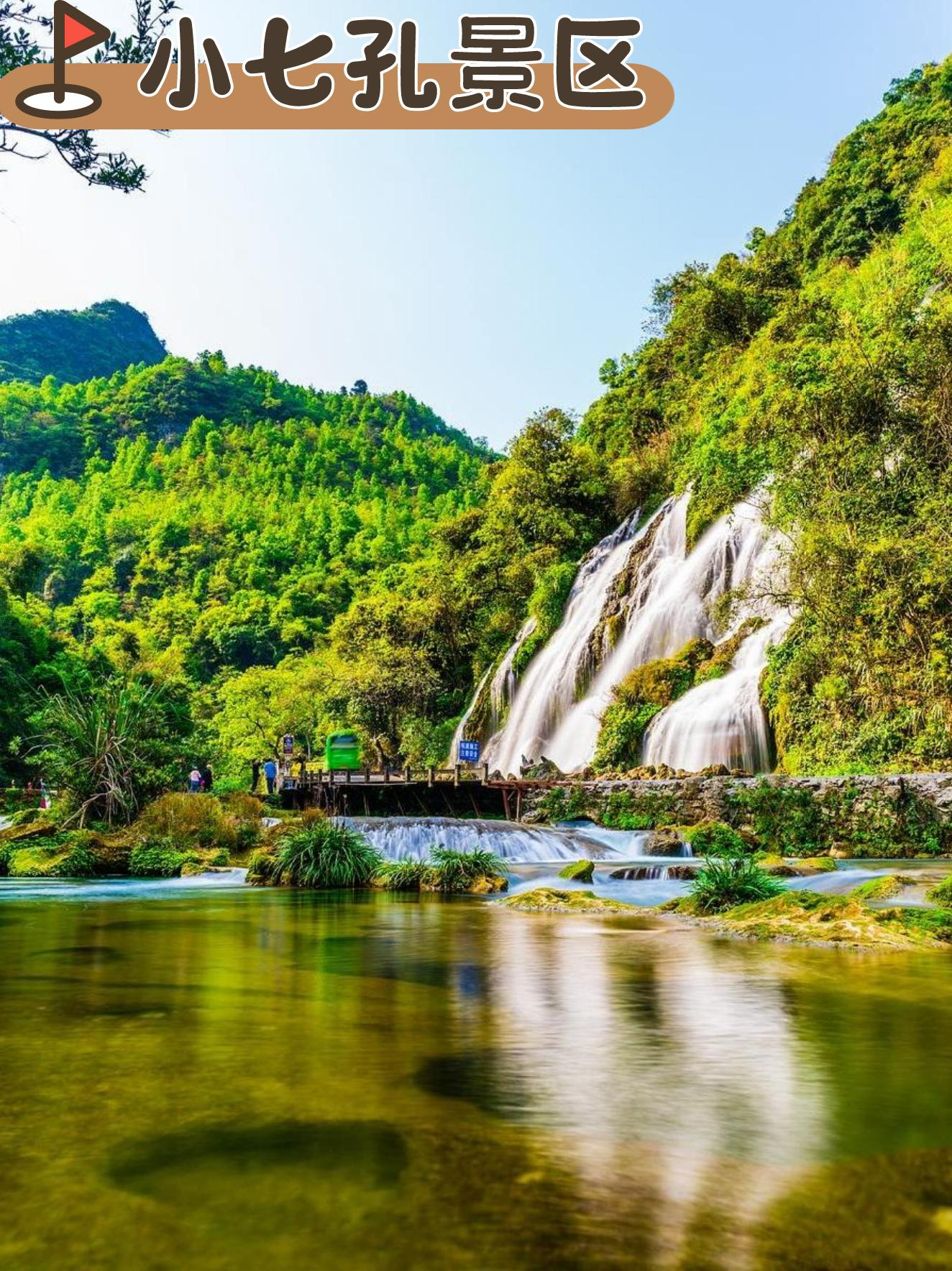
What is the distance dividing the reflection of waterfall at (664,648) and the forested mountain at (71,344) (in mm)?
117277

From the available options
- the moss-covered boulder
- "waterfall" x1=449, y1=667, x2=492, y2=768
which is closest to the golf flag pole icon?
the moss-covered boulder

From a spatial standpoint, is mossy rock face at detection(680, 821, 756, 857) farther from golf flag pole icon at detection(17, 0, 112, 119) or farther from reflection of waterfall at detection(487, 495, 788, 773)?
golf flag pole icon at detection(17, 0, 112, 119)

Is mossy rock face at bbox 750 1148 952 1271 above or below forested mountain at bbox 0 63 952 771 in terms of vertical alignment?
below

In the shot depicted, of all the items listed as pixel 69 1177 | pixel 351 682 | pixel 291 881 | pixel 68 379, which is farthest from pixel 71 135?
pixel 68 379

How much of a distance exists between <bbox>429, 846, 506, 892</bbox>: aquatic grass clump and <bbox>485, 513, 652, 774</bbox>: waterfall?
1679 cm

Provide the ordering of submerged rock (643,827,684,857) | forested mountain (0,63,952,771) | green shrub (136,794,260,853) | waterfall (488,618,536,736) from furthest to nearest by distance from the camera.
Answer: waterfall (488,618,536,736)
forested mountain (0,63,952,771)
green shrub (136,794,260,853)
submerged rock (643,827,684,857)

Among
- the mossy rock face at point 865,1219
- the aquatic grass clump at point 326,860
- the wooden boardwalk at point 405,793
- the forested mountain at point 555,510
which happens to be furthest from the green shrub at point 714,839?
the mossy rock face at point 865,1219

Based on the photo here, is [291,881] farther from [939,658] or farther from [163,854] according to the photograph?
[939,658]

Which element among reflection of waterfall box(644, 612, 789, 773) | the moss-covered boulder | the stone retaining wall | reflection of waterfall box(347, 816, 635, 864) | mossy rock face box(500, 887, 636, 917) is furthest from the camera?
reflection of waterfall box(644, 612, 789, 773)

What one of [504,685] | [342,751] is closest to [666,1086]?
[342,751]

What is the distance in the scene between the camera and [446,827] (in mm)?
20531

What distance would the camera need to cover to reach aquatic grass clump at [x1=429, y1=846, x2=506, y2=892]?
14.7m

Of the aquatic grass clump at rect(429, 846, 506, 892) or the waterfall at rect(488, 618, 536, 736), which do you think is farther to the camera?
the waterfall at rect(488, 618, 536, 736)

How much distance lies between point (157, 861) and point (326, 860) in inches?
180
